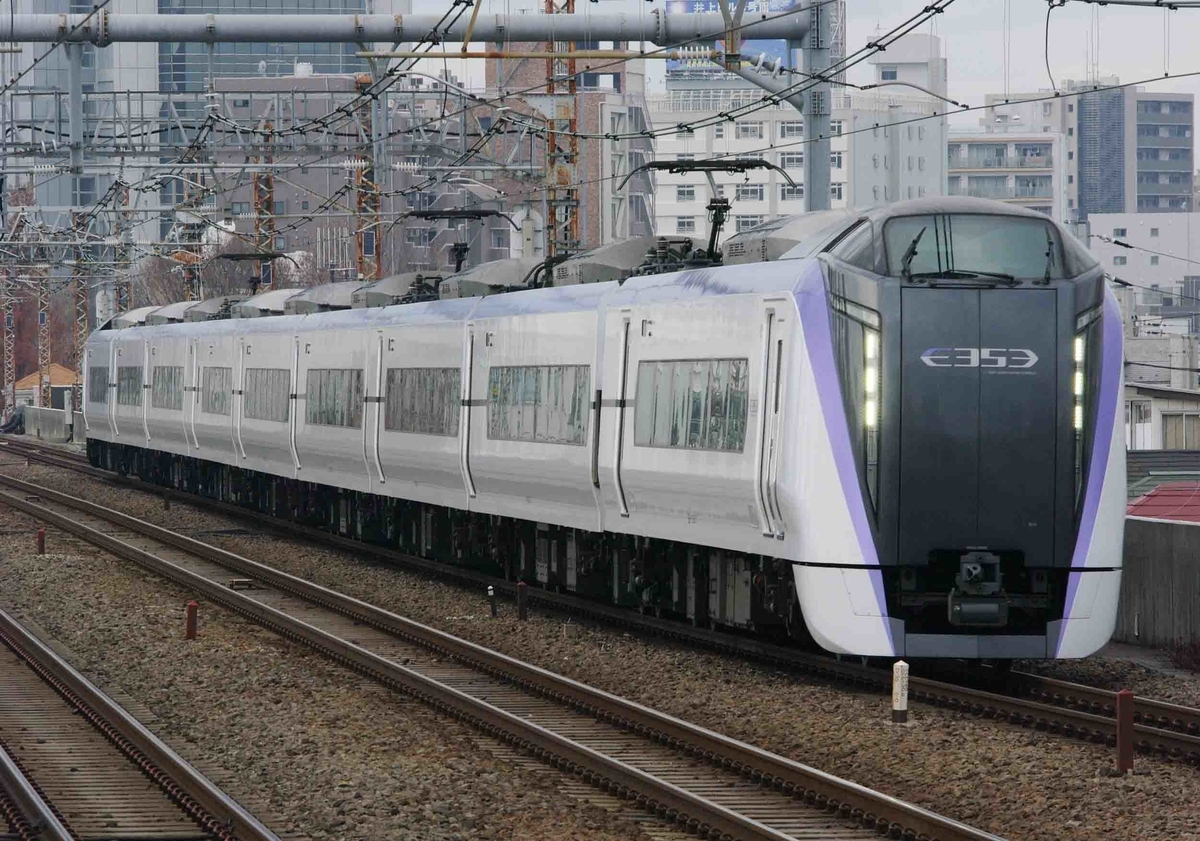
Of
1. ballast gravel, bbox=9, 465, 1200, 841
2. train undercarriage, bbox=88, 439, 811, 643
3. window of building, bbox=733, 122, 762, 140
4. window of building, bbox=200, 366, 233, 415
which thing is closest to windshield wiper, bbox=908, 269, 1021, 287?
train undercarriage, bbox=88, 439, 811, 643

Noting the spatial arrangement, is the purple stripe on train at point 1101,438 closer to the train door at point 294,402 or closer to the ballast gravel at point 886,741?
the ballast gravel at point 886,741

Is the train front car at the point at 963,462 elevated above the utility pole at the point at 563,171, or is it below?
below

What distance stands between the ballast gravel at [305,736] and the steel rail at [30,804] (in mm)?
1130

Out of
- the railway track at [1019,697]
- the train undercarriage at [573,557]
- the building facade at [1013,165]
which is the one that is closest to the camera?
the railway track at [1019,697]

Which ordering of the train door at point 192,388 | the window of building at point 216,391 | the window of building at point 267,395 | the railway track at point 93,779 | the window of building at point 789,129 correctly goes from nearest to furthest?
the railway track at point 93,779 → the window of building at point 267,395 → the window of building at point 216,391 → the train door at point 192,388 → the window of building at point 789,129

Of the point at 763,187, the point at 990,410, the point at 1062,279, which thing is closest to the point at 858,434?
the point at 990,410

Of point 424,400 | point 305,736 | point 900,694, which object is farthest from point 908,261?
point 424,400

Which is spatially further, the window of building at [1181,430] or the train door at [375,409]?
the window of building at [1181,430]

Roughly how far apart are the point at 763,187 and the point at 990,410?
358 feet

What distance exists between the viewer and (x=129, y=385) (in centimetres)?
4597

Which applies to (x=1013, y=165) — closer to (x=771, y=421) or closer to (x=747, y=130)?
(x=747, y=130)

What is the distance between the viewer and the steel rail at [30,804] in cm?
1069

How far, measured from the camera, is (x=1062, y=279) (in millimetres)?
14883

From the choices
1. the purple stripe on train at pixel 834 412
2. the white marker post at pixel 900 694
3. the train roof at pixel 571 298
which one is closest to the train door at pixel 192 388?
the train roof at pixel 571 298
